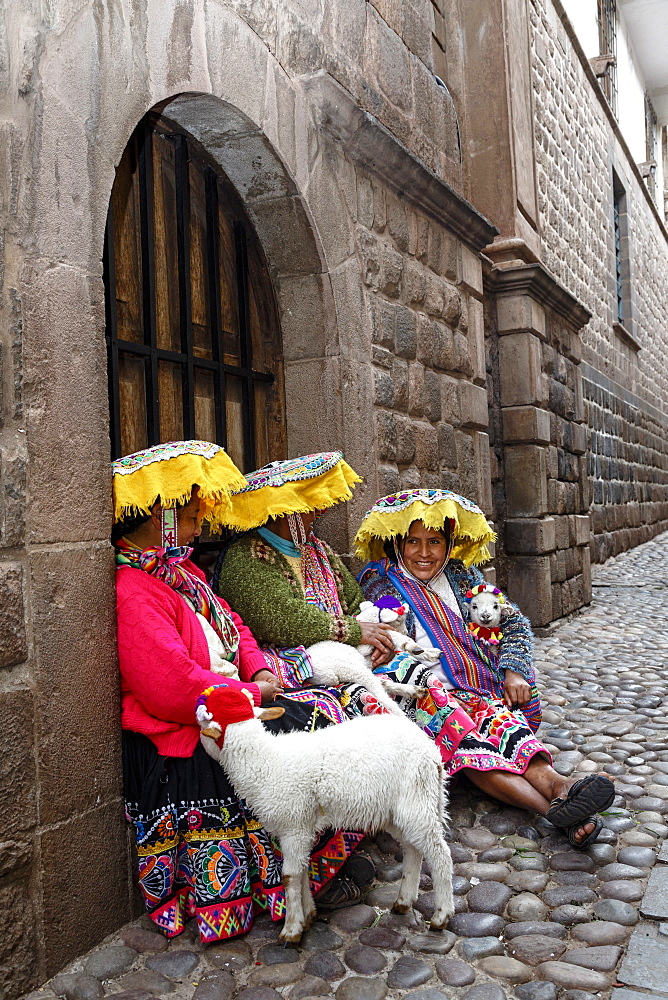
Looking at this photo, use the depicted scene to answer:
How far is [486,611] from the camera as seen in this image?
11.8 ft

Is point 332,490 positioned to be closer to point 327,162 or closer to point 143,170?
point 143,170

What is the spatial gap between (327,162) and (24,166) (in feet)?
6.52

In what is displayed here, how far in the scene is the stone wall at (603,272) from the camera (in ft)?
30.1

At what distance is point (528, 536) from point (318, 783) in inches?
190

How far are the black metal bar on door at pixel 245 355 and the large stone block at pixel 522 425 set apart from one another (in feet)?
11.5

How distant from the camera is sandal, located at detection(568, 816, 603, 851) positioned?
2.89 m

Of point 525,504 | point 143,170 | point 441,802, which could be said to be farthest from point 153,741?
point 525,504

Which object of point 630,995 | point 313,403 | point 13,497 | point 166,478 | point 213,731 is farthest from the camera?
point 313,403

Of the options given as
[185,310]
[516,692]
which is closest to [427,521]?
[516,692]

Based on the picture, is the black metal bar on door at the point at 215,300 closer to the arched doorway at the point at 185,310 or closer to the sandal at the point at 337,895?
the arched doorway at the point at 185,310

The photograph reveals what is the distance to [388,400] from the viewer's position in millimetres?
4301

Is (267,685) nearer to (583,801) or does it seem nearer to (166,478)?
(166,478)

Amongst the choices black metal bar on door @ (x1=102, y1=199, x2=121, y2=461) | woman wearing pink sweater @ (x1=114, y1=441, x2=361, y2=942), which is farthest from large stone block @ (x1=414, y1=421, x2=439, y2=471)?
woman wearing pink sweater @ (x1=114, y1=441, x2=361, y2=942)

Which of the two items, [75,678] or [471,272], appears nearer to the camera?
[75,678]
